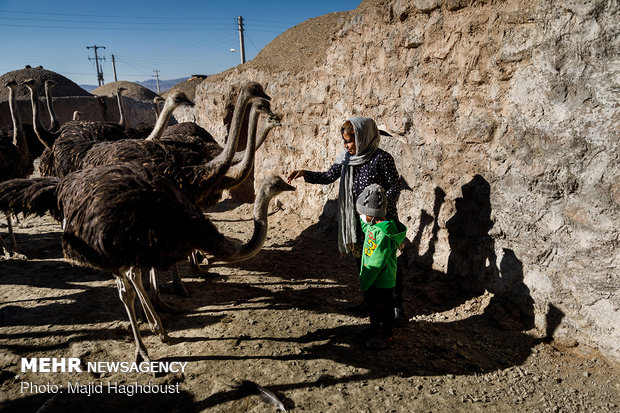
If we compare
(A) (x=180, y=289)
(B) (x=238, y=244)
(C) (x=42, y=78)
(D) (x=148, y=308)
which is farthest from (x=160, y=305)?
(C) (x=42, y=78)

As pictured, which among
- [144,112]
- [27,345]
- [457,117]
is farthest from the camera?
[144,112]

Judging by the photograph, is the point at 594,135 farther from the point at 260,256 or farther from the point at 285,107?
the point at 285,107

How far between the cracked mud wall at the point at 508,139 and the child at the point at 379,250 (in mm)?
1294

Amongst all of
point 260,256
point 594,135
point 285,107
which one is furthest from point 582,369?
point 285,107

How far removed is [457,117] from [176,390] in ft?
12.7

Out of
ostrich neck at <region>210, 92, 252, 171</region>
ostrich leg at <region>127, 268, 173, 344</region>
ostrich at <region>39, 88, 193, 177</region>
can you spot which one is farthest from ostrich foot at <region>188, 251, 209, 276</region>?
ostrich at <region>39, 88, 193, 177</region>

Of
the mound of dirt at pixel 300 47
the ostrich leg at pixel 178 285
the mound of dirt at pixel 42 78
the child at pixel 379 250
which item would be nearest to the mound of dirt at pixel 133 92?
the mound of dirt at pixel 42 78

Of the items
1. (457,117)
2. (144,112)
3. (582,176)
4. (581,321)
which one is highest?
(144,112)

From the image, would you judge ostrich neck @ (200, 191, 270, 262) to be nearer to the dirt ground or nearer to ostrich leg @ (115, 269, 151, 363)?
ostrich leg @ (115, 269, 151, 363)

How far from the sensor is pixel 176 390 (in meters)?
3.29

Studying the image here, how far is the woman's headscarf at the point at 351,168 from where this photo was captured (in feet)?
12.3

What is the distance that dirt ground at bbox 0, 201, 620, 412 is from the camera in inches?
124

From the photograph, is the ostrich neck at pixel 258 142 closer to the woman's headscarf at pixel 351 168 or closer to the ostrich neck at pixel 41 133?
the woman's headscarf at pixel 351 168

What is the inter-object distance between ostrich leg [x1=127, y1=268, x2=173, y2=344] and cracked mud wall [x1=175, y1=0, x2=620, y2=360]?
297 centimetres
